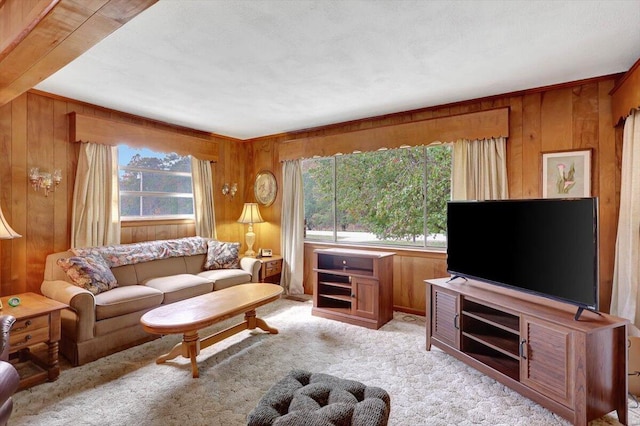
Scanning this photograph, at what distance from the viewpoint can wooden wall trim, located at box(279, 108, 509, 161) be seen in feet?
11.0

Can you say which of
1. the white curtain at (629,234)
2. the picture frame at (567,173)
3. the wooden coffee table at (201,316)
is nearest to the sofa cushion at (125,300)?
the wooden coffee table at (201,316)

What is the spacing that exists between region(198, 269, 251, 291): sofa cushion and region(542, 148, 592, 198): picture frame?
3.51 metres

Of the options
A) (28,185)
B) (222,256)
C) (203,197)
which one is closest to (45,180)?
(28,185)

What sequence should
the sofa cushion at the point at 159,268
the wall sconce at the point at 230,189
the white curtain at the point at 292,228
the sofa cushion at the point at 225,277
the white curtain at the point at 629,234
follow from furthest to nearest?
the wall sconce at the point at 230,189, the white curtain at the point at 292,228, the sofa cushion at the point at 225,277, the sofa cushion at the point at 159,268, the white curtain at the point at 629,234

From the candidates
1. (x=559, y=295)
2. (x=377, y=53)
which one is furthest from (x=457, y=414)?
(x=377, y=53)

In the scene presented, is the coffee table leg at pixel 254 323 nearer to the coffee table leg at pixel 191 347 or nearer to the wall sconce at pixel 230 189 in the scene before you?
the coffee table leg at pixel 191 347

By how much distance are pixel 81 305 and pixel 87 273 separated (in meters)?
0.46

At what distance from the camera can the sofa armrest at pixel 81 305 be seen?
2.70 meters

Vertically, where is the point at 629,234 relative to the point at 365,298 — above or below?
above

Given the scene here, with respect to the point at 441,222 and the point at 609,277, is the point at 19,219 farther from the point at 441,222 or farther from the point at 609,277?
the point at 609,277

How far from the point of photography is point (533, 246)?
236cm

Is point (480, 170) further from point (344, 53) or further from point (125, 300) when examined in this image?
point (125, 300)

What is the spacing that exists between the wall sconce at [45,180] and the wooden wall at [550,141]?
3.84 m

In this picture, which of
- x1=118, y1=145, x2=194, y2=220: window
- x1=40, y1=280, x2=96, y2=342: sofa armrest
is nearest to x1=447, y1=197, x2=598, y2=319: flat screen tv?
x1=40, y1=280, x2=96, y2=342: sofa armrest
